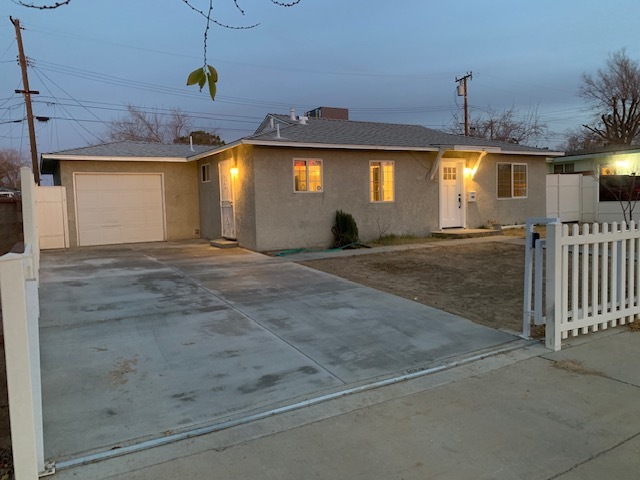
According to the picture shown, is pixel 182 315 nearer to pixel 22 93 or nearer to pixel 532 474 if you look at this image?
pixel 532 474

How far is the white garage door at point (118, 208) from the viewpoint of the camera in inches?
588

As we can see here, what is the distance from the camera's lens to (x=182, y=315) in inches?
240

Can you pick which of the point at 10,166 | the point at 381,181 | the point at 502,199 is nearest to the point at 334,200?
the point at 381,181

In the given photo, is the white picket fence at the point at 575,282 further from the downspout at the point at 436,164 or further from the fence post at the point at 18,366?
the downspout at the point at 436,164

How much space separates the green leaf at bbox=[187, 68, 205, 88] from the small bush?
1101 cm

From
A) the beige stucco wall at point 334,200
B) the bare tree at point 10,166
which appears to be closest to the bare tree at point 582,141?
the beige stucco wall at point 334,200

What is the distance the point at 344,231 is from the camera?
13391mm

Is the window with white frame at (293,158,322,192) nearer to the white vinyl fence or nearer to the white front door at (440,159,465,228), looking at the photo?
the white front door at (440,159,465,228)

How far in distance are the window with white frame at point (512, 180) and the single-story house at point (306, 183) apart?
0.04 m

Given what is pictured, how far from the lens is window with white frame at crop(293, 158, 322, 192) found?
13.1 metres

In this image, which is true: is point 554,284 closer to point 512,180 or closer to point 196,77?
point 196,77

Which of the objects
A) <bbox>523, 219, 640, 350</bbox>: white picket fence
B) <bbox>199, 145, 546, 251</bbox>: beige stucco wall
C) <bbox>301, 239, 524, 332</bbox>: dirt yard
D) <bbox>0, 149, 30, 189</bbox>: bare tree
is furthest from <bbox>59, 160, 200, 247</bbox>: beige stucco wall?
<bbox>0, 149, 30, 189</bbox>: bare tree

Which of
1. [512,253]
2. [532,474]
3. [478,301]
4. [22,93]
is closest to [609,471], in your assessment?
[532,474]

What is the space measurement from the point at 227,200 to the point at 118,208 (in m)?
3.87
